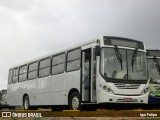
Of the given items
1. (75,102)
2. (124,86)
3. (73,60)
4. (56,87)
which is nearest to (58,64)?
(56,87)

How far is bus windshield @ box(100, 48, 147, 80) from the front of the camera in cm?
1720

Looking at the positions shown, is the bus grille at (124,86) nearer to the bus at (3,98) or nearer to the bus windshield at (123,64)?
the bus windshield at (123,64)

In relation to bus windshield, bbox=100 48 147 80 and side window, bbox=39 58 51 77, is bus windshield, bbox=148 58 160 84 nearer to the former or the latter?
bus windshield, bbox=100 48 147 80

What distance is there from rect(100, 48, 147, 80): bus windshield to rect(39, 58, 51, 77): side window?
5.36m

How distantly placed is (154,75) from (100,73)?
5.24 m

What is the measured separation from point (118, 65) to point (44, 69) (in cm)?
636

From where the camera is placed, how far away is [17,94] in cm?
2744

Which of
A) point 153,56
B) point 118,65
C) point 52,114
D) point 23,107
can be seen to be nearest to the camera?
point 52,114

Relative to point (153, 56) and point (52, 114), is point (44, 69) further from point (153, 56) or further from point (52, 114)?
point (52, 114)

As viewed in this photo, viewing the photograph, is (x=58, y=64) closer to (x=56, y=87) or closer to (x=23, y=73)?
(x=56, y=87)

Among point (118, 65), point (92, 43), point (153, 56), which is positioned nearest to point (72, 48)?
point (92, 43)

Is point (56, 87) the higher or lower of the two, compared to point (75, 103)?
higher

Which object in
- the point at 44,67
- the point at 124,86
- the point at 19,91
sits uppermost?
the point at 44,67

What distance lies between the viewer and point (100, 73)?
1714cm
